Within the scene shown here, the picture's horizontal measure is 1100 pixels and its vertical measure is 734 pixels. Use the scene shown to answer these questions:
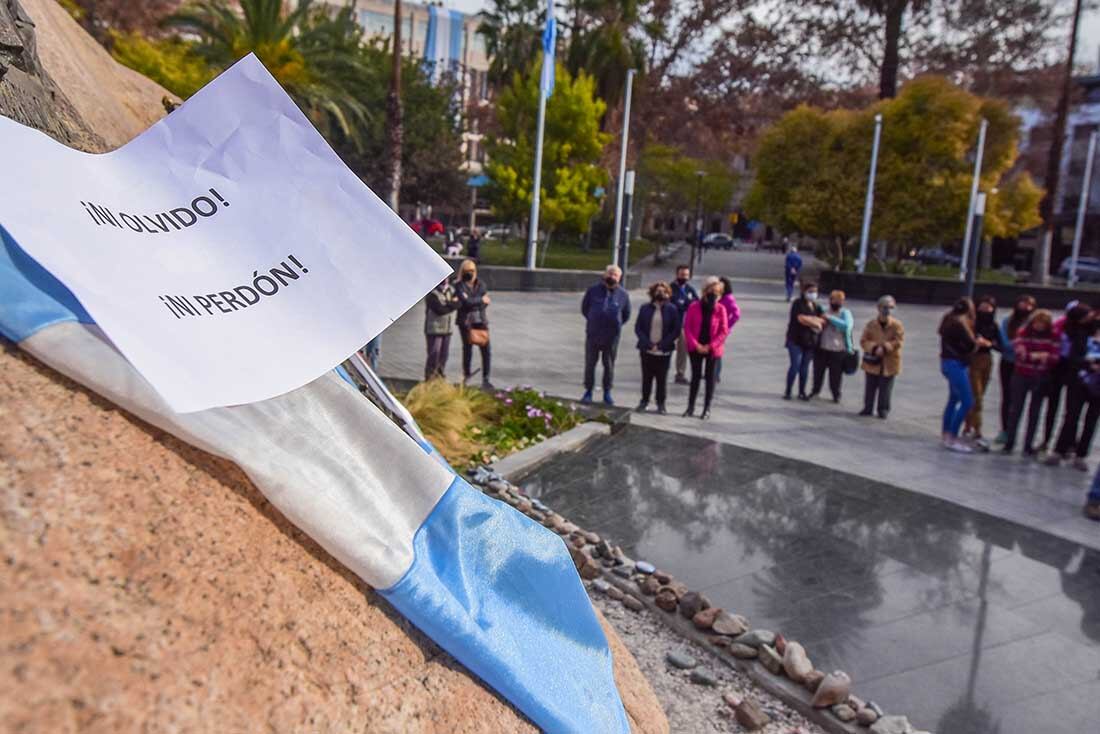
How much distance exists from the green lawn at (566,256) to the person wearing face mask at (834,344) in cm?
1647

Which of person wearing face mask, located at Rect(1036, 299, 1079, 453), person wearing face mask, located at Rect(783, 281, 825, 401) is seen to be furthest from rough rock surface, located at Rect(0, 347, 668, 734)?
person wearing face mask, located at Rect(783, 281, 825, 401)

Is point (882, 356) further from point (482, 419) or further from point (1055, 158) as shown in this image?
point (1055, 158)

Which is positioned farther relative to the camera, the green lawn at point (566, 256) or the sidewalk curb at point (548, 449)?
the green lawn at point (566, 256)

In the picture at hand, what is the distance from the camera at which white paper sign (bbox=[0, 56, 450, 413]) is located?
138 centimetres

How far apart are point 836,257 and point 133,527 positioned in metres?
34.3

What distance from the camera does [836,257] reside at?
33.3 m

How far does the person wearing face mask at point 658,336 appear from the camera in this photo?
9.55 metres

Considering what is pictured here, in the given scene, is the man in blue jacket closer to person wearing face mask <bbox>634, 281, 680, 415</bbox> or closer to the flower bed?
person wearing face mask <bbox>634, 281, 680, 415</bbox>

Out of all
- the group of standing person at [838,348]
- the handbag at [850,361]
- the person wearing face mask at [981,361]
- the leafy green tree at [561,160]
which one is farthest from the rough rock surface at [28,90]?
the leafy green tree at [561,160]

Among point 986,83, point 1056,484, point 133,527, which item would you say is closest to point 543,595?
point 133,527

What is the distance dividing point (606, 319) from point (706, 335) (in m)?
1.12

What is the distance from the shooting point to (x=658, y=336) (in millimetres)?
9586

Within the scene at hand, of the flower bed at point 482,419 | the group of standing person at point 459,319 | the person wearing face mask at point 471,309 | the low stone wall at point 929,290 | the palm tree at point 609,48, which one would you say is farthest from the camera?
the palm tree at point 609,48

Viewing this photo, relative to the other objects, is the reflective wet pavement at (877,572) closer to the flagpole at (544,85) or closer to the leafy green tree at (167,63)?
the leafy green tree at (167,63)
